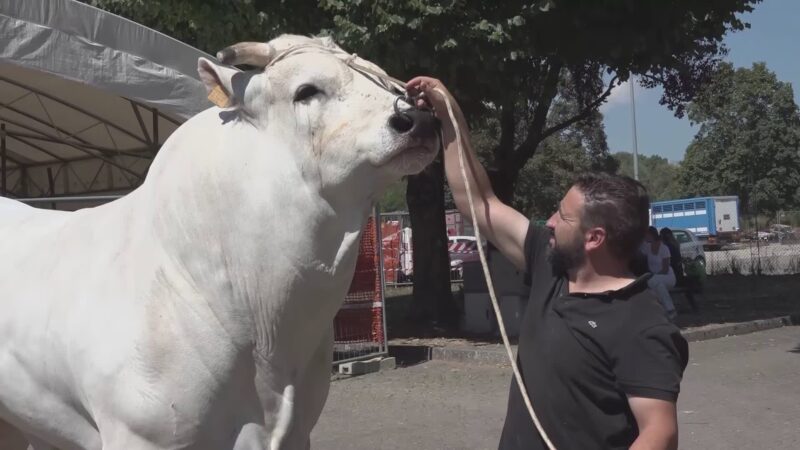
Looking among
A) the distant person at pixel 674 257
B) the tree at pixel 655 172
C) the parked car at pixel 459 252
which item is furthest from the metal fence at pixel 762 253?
the tree at pixel 655 172

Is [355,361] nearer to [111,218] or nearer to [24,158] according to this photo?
[24,158]

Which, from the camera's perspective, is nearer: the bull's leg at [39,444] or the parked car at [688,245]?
A: the bull's leg at [39,444]

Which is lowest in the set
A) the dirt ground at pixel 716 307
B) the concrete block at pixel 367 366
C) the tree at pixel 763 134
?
the concrete block at pixel 367 366

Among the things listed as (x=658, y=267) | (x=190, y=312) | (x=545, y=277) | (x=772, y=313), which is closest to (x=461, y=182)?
(x=545, y=277)

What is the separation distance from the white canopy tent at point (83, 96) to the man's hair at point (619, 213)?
3.71m

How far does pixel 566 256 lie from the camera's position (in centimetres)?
276

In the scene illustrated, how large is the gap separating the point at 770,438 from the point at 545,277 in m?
5.35

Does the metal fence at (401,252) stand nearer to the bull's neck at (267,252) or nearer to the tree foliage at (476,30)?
the tree foliage at (476,30)

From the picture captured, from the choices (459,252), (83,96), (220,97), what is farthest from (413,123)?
(459,252)

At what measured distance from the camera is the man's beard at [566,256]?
2.72 meters

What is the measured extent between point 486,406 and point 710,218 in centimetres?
3996

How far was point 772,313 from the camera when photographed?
14.8 meters

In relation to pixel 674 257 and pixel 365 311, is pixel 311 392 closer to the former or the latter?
pixel 365 311

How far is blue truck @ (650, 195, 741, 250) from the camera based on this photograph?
150 ft
